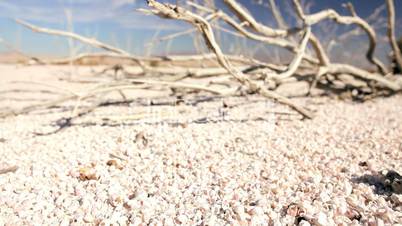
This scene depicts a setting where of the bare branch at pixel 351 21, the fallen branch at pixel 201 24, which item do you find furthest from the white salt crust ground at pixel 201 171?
the bare branch at pixel 351 21

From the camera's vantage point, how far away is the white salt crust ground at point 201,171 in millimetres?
1593

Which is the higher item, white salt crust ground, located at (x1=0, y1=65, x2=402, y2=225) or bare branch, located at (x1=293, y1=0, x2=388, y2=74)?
bare branch, located at (x1=293, y1=0, x2=388, y2=74)

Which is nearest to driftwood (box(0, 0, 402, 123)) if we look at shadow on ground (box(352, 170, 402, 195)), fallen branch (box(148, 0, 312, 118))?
fallen branch (box(148, 0, 312, 118))

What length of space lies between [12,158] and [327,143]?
6.17 feet

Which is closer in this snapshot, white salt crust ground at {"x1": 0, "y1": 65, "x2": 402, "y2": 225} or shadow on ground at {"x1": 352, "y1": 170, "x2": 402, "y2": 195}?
white salt crust ground at {"x1": 0, "y1": 65, "x2": 402, "y2": 225}

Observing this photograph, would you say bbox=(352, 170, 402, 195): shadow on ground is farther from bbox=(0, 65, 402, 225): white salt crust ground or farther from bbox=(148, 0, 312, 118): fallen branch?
bbox=(148, 0, 312, 118): fallen branch

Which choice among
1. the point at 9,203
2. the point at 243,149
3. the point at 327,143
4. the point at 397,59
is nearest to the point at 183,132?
the point at 243,149

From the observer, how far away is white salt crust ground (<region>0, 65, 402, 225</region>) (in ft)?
5.23

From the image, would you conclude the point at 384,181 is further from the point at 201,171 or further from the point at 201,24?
the point at 201,24

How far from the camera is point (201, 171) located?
6.92 ft

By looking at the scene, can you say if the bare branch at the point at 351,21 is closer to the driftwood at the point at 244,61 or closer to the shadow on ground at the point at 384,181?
the driftwood at the point at 244,61

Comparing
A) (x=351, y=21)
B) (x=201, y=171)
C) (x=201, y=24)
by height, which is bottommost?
(x=201, y=171)

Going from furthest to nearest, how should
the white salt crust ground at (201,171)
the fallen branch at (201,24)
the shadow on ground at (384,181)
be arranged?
the fallen branch at (201,24), the shadow on ground at (384,181), the white salt crust ground at (201,171)

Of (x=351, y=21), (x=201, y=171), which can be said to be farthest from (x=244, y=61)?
(x=201, y=171)
